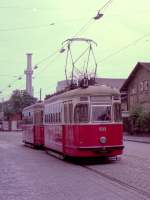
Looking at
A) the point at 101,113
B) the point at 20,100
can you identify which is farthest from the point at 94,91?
the point at 20,100

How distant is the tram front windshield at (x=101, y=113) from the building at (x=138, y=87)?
40827 mm

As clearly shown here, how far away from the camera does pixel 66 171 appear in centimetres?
1783

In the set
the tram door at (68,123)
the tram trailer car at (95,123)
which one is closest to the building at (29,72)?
the tram door at (68,123)

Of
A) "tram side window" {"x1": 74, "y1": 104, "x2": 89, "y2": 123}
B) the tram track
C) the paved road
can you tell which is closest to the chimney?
"tram side window" {"x1": 74, "y1": 104, "x2": 89, "y2": 123}

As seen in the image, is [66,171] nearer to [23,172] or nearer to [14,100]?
[23,172]

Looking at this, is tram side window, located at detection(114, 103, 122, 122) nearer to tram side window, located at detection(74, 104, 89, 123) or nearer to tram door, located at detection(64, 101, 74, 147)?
tram side window, located at detection(74, 104, 89, 123)

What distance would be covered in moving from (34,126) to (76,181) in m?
18.7

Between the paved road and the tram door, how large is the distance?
949mm

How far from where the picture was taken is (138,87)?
65.6 metres

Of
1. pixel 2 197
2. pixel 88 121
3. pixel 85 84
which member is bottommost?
pixel 2 197

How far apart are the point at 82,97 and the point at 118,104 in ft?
4.59

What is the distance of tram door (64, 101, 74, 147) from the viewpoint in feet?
68.5

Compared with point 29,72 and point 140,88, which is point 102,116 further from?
point 29,72

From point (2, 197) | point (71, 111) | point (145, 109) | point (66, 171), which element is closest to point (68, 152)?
point (71, 111)
